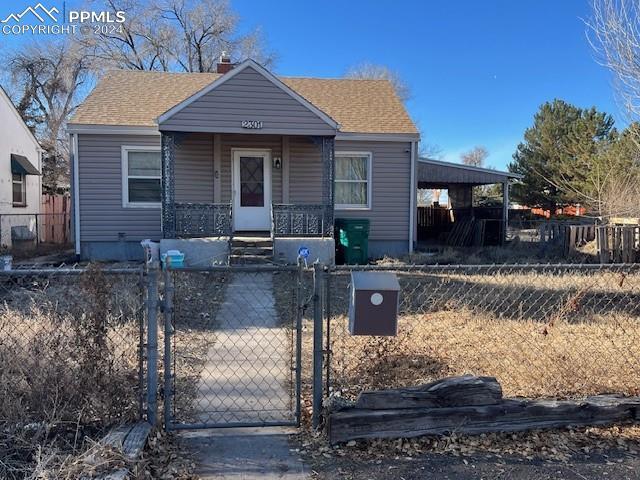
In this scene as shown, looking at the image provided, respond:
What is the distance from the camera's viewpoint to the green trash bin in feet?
42.3

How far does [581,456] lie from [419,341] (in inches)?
91.1

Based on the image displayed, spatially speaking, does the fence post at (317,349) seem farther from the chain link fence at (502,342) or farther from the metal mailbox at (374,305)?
the metal mailbox at (374,305)

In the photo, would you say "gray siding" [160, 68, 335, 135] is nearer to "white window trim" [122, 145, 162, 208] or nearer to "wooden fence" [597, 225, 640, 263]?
"white window trim" [122, 145, 162, 208]

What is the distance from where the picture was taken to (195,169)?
44.0ft

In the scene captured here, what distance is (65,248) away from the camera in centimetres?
1708

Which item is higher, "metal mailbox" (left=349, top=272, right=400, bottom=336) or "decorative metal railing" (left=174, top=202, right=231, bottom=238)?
"decorative metal railing" (left=174, top=202, right=231, bottom=238)

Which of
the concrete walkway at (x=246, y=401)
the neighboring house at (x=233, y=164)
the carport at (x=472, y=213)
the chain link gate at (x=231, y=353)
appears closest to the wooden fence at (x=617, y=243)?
the carport at (x=472, y=213)

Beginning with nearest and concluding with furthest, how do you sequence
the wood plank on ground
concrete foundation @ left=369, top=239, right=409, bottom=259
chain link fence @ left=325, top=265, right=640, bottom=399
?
the wood plank on ground < chain link fence @ left=325, top=265, right=640, bottom=399 < concrete foundation @ left=369, top=239, right=409, bottom=259

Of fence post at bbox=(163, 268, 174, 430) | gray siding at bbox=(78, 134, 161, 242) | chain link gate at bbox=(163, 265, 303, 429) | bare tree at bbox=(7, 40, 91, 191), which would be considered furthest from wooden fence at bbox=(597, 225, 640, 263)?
bare tree at bbox=(7, 40, 91, 191)

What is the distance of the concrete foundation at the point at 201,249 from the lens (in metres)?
11.4

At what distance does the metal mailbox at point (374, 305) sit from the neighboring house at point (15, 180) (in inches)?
638

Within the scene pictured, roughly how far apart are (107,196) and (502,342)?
35.2ft

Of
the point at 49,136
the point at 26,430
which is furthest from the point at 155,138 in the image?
the point at 49,136

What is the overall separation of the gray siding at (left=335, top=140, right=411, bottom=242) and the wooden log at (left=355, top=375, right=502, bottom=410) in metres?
10.7
